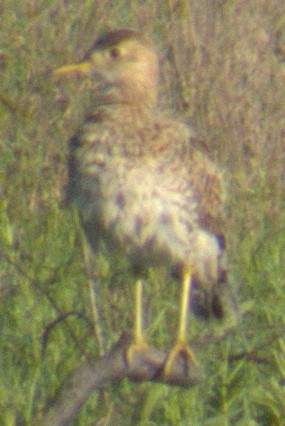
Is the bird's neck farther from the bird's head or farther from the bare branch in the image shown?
the bare branch

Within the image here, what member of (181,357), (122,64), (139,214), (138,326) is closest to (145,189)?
(139,214)

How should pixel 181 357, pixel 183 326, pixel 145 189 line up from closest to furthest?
pixel 181 357
pixel 145 189
pixel 183 326

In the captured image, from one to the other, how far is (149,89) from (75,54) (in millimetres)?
1682

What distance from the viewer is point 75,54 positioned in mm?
7992

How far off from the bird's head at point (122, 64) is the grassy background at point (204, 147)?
0.47 m

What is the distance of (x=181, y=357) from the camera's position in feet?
17.9

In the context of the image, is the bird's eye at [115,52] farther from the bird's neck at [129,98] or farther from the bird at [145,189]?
the bird's neck at [129,98]

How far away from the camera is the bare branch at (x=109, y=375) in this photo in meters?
3.96

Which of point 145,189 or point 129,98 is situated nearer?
point 145,189

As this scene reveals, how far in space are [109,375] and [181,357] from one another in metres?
1.36

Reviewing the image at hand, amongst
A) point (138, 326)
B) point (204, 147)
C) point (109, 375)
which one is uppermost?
point (109, 375)

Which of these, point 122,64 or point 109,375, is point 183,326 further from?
point 109,375

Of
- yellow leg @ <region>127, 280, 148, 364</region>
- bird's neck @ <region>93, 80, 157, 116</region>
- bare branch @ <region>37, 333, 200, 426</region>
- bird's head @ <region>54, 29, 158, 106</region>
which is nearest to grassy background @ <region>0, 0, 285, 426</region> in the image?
yellow leg @ <region>127, 280, 148, 364</region>

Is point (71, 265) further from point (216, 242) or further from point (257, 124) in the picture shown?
point (257, 124)
